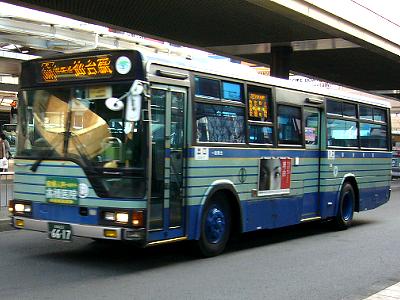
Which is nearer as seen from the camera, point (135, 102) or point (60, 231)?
point (135, 102)

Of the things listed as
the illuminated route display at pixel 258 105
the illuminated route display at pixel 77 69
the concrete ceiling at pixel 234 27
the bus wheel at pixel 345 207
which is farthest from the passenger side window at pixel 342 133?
the illuminated route display at pixel 77 69

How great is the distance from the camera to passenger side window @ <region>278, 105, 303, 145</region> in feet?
33.6

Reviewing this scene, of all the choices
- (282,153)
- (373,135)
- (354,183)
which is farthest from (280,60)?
(282,153)

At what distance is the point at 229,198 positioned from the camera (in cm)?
905

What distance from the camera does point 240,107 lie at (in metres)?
9.19

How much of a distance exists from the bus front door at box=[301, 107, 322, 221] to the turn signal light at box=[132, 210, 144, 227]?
460 centimetres

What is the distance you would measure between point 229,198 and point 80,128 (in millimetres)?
2742

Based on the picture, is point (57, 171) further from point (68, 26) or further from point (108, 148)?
point (68, 26)

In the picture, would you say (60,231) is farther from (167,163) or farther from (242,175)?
(242,175)

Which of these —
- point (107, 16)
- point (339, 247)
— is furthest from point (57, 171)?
point (107, 16)

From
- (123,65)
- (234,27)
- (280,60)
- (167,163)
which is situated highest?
(234,27)

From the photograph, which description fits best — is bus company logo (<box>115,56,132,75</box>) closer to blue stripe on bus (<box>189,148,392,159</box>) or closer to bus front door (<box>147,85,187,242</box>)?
bus front door (<box>147,85,187,242</box>)

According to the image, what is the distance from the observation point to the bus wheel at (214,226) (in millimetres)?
8469

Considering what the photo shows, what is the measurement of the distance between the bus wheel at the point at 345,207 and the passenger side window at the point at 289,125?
2206mm
